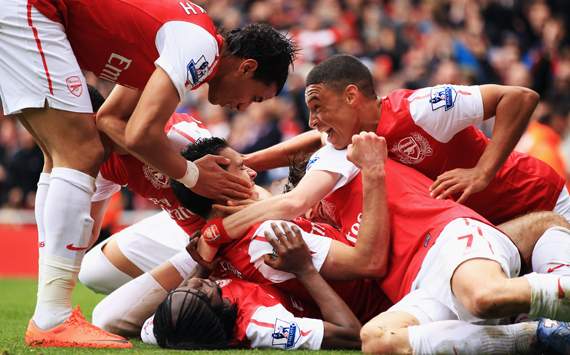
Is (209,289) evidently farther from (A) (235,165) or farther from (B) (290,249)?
(A) (235,165)

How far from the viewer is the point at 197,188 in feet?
16.9

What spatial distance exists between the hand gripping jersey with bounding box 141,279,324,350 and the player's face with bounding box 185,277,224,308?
111 mm

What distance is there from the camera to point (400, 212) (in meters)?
5.02

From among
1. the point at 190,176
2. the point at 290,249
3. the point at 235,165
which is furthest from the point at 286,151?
the point at 290,249

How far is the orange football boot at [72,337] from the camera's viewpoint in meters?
4.89

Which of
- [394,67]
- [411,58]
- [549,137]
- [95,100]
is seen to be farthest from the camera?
[394,67]

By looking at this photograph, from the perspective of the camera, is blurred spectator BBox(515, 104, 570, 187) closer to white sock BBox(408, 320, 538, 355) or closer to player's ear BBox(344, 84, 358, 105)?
player's ear BBox(344, 84, 358, 105)

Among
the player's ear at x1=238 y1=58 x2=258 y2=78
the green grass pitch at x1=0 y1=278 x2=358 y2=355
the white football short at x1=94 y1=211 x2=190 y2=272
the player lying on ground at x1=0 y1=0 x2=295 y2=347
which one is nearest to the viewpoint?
the green grass pitch at x1=0 y1=278 x2=358 y2=355

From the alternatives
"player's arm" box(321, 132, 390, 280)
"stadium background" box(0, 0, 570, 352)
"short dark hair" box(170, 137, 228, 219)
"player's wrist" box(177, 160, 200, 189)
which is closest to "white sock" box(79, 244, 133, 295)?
"short dark hair" box(170, 137, 228, 219)

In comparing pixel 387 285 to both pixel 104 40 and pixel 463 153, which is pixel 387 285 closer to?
pixel 463 153

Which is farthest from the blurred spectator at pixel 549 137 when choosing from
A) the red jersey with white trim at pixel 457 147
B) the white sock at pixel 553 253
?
the white sock at pixel 553 253

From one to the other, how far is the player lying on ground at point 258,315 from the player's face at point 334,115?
0.73m

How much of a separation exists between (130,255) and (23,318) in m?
1.03

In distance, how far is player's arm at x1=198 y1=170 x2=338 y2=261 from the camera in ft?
16.9
